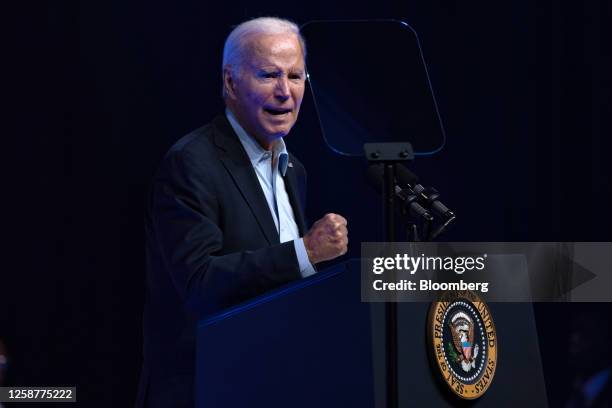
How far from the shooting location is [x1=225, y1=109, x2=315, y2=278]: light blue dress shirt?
7.95ft

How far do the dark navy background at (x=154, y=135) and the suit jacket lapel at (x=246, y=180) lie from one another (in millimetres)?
695

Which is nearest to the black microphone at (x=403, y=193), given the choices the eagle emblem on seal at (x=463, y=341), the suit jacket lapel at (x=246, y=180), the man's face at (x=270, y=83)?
the eagle emblem on seal at (x=463, y=341)

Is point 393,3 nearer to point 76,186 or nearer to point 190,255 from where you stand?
point 76,186

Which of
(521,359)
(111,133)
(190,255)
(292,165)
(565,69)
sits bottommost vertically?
(521,359)

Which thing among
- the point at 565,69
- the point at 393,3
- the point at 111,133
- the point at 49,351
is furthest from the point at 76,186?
the point at 565,69

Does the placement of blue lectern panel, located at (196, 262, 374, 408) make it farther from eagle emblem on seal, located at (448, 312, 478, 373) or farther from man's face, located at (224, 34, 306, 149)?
man's face, located at (224, 34, 306, 149)

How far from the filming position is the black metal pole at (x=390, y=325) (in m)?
1.63

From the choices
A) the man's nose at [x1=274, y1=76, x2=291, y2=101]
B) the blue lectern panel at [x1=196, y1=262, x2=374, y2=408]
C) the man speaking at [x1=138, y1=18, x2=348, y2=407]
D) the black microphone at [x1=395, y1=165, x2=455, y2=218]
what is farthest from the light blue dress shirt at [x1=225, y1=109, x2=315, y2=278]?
the black microphone at [x1=395, y1=165, x2=455, y2=218]

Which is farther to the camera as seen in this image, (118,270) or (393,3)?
(393,3)

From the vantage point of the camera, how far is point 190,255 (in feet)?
6.93

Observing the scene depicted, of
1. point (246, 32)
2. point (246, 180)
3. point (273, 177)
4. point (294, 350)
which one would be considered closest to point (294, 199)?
point (273, 177)

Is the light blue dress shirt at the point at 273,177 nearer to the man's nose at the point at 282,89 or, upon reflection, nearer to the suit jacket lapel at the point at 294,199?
the suit jacket lapel at the point at 294,199

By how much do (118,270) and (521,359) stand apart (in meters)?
1.47

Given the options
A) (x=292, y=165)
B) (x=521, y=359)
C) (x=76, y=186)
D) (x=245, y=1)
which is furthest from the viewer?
(x=245, y=1)
